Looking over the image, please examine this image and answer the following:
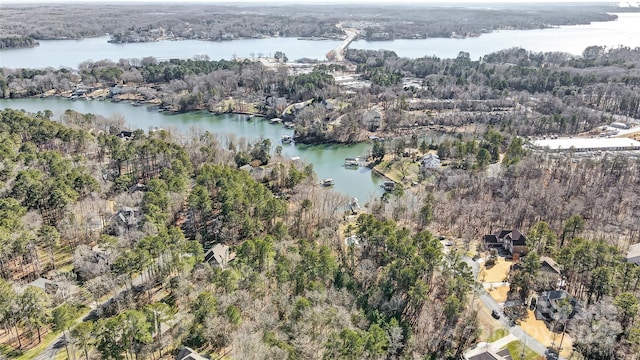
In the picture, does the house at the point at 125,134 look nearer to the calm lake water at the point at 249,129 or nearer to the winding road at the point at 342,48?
the calm lake water at the point at 249,129

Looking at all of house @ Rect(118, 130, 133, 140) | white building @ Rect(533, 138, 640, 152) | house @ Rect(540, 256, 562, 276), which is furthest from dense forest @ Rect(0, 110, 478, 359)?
white building @ Rect(533, 138, 640, 152)

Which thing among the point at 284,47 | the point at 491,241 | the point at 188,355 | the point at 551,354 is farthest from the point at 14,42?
the point at 551,354

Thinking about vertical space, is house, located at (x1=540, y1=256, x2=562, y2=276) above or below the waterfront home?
above

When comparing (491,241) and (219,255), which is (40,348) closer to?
(219,255)

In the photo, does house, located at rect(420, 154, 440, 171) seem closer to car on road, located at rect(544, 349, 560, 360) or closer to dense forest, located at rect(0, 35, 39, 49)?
car on road, located at rect(544, 349, 560, 360)

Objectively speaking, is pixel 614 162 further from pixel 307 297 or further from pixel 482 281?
pixel 307 297

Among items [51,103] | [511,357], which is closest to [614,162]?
[511,357]
